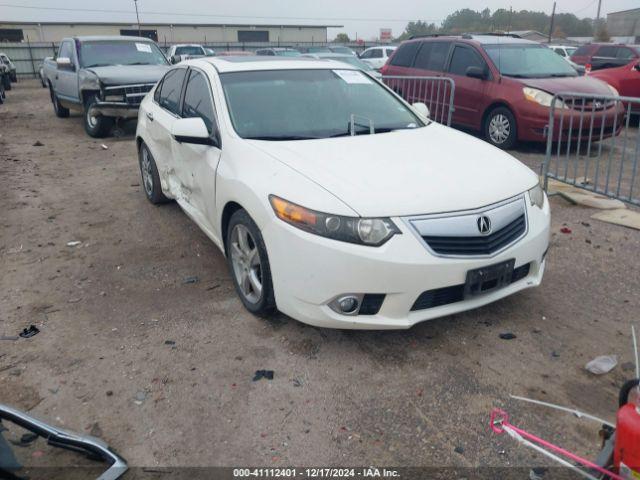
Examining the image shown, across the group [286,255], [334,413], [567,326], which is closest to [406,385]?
[334,413]

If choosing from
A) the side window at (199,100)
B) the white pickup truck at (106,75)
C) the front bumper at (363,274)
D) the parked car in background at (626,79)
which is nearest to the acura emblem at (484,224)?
the front bumper at (363,274)

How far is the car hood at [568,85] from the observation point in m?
8.34

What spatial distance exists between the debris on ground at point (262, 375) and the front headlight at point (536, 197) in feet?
6.41

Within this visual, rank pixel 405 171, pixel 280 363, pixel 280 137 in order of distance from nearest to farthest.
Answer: pixel 280 363 < pixel 405 171 < pixel 280 137

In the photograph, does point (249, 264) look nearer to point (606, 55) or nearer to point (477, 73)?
point (477, 73)

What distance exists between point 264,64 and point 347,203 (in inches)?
80.9

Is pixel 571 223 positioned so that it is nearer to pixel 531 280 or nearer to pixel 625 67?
pixel 531 280

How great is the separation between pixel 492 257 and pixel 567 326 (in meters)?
0.92

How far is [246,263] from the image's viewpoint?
143 inches

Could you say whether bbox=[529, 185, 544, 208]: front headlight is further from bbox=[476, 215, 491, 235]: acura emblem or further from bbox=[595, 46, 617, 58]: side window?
bbox=[595, 46, 617, 58]: side window

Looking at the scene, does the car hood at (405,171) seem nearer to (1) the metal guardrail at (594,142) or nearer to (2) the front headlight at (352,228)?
(2) the front headlight at (352,228)

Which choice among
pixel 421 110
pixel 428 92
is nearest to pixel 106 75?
pixel 428 92

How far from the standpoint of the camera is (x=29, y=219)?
5.98 metres

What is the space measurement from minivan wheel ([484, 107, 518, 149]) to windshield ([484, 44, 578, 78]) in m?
0.65
